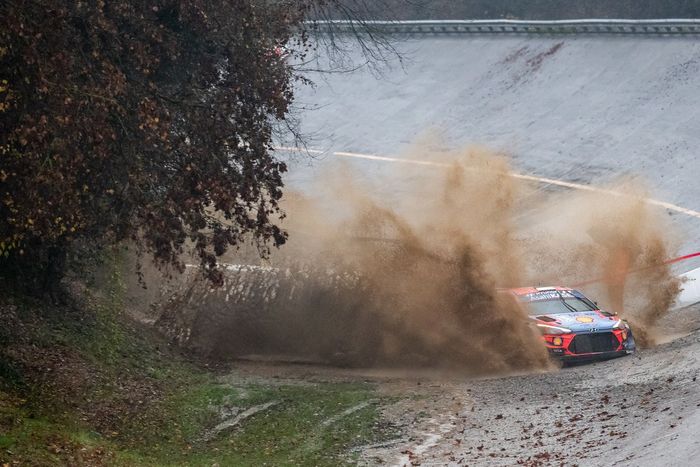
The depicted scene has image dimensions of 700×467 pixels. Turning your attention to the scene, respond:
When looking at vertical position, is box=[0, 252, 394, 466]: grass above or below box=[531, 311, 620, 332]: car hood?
below

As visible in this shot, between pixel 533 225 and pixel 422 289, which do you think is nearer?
pixel 422 289

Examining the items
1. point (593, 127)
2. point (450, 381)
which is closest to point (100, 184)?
point (450, 381)

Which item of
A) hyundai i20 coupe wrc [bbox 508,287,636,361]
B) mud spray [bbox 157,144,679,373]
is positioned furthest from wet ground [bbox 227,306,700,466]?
mud spray [bbox 157,144,679,373]

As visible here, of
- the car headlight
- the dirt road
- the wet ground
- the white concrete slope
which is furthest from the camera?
the white concrete slope

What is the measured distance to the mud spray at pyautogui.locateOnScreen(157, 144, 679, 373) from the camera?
62.1ft

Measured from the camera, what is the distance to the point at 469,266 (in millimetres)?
19656

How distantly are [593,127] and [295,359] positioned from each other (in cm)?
1710

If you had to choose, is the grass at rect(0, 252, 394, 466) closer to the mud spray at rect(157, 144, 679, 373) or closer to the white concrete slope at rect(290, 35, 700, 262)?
the mud spray at rect(157, 144, 679, 373)

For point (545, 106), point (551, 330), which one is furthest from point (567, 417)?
point (545, 106)

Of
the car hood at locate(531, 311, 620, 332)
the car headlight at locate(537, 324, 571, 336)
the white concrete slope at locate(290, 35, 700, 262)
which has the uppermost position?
the white concrete slope at locate(290, 35, 700, 262)

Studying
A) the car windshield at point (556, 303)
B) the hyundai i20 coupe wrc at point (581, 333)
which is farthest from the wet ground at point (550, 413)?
the car windshield at point (556, 303)

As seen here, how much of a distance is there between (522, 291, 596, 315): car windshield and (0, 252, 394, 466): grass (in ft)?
11.6

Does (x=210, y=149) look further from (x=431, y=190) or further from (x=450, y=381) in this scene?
(x=431, y=190)

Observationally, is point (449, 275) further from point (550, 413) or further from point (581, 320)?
point (550, 413)
